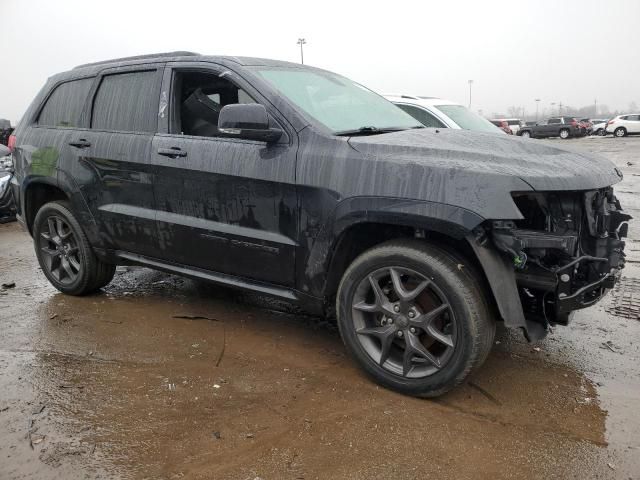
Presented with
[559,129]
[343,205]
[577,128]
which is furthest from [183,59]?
[577,128]

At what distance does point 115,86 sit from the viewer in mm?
4074

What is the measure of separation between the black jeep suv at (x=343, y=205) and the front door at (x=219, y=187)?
1 centimetres

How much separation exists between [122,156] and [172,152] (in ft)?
1.68

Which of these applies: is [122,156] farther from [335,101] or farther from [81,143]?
[335,101]

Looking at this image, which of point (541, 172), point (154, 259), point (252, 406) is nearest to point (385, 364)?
point (252, 406)

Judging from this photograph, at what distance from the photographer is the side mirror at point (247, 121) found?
9.89 ft

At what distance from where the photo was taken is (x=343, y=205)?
290cm

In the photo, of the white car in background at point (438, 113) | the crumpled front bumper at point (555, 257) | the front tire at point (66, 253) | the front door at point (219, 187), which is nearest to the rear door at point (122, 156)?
the front door at point (219, 187)

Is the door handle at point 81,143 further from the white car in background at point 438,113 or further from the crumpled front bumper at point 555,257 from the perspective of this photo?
the white car in background at point 438,113

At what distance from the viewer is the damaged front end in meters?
2.55

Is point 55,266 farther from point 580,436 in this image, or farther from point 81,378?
point 580,436

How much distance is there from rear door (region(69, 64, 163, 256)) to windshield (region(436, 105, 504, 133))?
14.6 feet

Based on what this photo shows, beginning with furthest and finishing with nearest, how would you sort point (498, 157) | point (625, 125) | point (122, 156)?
point (625, 125), point (122, 156), point (498, 157)

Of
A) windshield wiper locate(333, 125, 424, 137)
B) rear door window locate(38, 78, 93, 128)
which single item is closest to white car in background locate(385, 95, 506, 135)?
windshield wiper locate(333, 125, 424, 137)
